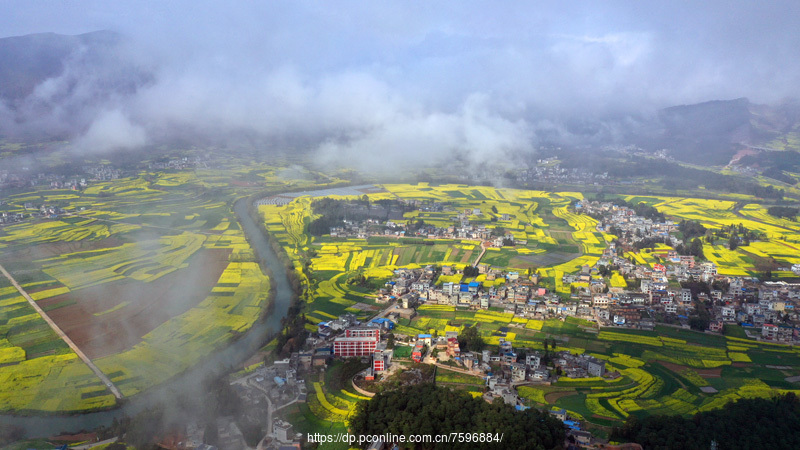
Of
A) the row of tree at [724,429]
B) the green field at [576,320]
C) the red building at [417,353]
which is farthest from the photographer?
the red building at [417,353]

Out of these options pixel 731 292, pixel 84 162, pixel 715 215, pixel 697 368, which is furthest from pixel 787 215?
pixel 84 162

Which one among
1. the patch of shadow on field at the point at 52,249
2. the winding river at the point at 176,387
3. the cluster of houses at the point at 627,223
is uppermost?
the cluster of houses at the point at 627,223

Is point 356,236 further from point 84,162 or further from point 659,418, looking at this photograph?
point 84,162

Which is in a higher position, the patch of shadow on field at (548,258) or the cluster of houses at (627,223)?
the cluster of houses at (627,223)

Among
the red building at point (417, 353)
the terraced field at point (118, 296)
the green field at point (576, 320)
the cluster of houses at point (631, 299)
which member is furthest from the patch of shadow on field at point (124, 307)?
the red building at point (417, 353)

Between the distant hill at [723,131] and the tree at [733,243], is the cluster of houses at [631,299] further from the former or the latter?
the distant hill at [723,131]

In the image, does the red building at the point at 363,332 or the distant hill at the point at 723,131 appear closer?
the red building at the point at 363,332

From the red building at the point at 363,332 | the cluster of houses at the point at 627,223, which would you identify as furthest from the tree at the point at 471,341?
the cluster of houses at the point at 627,223

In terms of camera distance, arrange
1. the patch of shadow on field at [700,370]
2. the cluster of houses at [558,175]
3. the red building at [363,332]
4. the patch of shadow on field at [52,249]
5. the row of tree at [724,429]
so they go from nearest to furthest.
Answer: the row of tree at [724,429] < the patch of shadow on field at [700,370] < the red building at [363,332] < the patch of shadow on field at [52,249] < the cluster of houses at [558,175]
